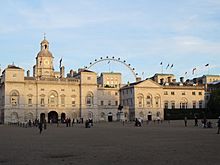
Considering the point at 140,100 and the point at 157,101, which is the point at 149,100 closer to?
the point at 157,101

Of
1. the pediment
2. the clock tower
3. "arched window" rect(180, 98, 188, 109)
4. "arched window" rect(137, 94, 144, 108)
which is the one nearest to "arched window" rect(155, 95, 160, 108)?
the pediment

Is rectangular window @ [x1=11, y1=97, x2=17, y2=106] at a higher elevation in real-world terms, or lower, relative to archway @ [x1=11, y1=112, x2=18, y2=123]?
higher

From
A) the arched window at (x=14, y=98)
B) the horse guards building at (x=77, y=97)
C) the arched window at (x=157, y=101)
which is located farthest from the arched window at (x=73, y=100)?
the arched window at (x=157, y=101)

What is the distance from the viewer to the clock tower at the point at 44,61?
108425 millimetres

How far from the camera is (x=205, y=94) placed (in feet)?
391

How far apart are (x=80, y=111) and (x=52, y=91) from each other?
8.69 meters

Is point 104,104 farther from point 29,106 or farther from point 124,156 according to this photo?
point 124,156

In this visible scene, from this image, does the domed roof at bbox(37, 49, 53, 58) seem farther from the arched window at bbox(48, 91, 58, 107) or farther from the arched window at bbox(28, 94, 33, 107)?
the arched window at bbox(28, 94, 33, 107)

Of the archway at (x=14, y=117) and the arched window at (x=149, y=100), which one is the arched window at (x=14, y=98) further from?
the arched window at (x=149, y=100)

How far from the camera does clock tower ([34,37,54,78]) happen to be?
10843cm

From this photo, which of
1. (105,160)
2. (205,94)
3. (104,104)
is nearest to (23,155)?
(105,160)

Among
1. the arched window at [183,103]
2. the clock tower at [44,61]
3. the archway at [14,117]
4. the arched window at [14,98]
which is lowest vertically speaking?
the archway at [14,117]

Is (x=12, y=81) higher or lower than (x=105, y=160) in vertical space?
higher

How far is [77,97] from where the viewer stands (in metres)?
100
